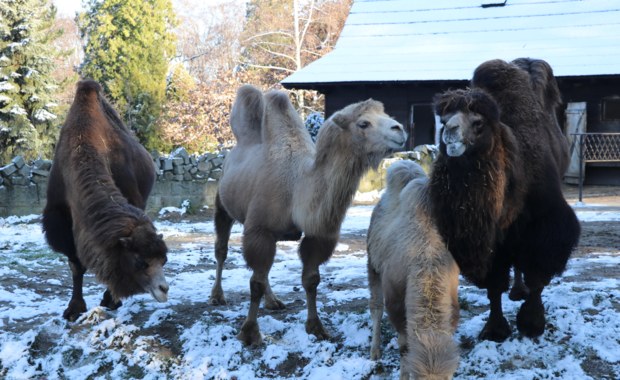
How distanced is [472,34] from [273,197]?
1681cm

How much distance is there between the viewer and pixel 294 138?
603 centimetres

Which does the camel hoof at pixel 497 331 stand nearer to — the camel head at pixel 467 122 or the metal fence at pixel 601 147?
the camel head at pixel 467 122

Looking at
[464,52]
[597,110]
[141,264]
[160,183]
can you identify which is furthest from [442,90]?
[141,264]

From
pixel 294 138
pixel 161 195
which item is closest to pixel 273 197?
pixel 294 138

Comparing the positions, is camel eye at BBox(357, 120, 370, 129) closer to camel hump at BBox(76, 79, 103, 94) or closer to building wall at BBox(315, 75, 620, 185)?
camel hump at BBox(76, 79, 103, 94)

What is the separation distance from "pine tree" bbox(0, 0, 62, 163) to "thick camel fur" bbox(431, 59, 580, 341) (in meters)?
18.4

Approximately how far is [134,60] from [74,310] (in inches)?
840

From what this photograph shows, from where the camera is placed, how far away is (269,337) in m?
5.55

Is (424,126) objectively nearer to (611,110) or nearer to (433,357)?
(611,110)

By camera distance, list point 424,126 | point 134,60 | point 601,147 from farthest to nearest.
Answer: point 424,126
point 134,60
point 601,147

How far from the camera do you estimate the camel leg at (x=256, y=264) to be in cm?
544

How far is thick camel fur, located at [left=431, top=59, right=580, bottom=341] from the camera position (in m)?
4.11

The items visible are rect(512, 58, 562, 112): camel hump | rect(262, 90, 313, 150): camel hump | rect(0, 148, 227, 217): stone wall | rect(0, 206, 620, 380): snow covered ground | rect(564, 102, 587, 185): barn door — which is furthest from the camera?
rect(564, 102, 587, 185): barn door

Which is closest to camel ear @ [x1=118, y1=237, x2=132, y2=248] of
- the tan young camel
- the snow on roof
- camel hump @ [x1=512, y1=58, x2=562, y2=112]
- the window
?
the tan young camel
